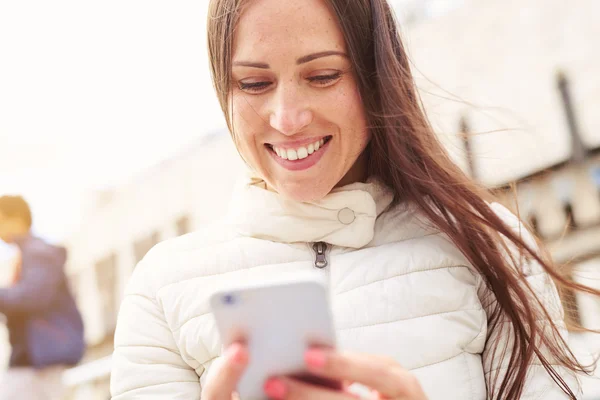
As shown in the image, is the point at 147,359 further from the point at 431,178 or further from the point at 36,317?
the point at 36,317

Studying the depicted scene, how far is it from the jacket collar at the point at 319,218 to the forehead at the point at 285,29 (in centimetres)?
23

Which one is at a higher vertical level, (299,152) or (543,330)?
(299,152)

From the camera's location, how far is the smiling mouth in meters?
0.92

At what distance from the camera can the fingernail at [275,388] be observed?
61 centimetres

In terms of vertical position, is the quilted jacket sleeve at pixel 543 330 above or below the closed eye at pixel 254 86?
below

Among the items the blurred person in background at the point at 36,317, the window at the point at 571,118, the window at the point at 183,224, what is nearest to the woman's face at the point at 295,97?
the blurred person in background at the point at 36,317

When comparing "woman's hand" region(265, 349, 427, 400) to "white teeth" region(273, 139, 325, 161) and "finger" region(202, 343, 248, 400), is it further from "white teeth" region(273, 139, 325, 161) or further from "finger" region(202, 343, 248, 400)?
"white teeth" region(273, 139, 325, 161)

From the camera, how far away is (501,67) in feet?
21.4

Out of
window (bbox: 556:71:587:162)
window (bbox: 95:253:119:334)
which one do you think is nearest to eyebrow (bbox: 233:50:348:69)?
window (bbox: 556:71:587:162)

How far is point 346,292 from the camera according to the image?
92 centimetres

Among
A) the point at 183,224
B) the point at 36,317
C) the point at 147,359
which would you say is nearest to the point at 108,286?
the point at 183,224

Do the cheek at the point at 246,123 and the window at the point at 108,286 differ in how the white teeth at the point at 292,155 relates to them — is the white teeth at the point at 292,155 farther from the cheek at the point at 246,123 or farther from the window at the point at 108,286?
the window at the point at 108,286

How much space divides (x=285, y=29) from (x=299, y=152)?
0.17m

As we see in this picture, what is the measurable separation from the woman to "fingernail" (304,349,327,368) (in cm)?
29
